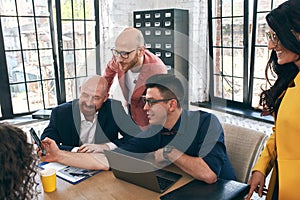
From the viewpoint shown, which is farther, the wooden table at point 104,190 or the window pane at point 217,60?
the window pane at point 217,60

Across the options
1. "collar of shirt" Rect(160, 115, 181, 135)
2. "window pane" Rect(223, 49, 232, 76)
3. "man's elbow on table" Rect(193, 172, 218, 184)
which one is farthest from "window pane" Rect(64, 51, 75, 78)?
"man's elbow on table" Rect(193, 172, 218, 184)

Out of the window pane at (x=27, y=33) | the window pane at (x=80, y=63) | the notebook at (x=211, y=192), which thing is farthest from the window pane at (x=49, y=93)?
the notebook at (x=211, y=192)

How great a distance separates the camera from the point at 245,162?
1715mm

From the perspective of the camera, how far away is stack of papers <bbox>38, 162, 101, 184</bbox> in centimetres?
148

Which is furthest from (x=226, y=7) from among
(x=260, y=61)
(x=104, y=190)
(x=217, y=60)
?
(x=104, y=190)

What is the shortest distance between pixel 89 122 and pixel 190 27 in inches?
75.3

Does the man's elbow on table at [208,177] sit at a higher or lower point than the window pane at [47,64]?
lower

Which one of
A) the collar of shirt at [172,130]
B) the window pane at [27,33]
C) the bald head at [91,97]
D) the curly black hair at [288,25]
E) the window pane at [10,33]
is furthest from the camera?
the window pane at [27,33]

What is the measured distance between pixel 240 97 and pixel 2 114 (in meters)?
2.64

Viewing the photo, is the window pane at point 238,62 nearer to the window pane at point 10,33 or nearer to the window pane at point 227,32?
the window pane at point 227,32

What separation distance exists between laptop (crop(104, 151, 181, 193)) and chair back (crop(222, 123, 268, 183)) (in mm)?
443

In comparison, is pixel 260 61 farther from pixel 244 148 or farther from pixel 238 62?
pixel 244 148

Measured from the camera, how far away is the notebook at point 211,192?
1.23 metres

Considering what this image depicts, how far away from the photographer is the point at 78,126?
6.84 feet
